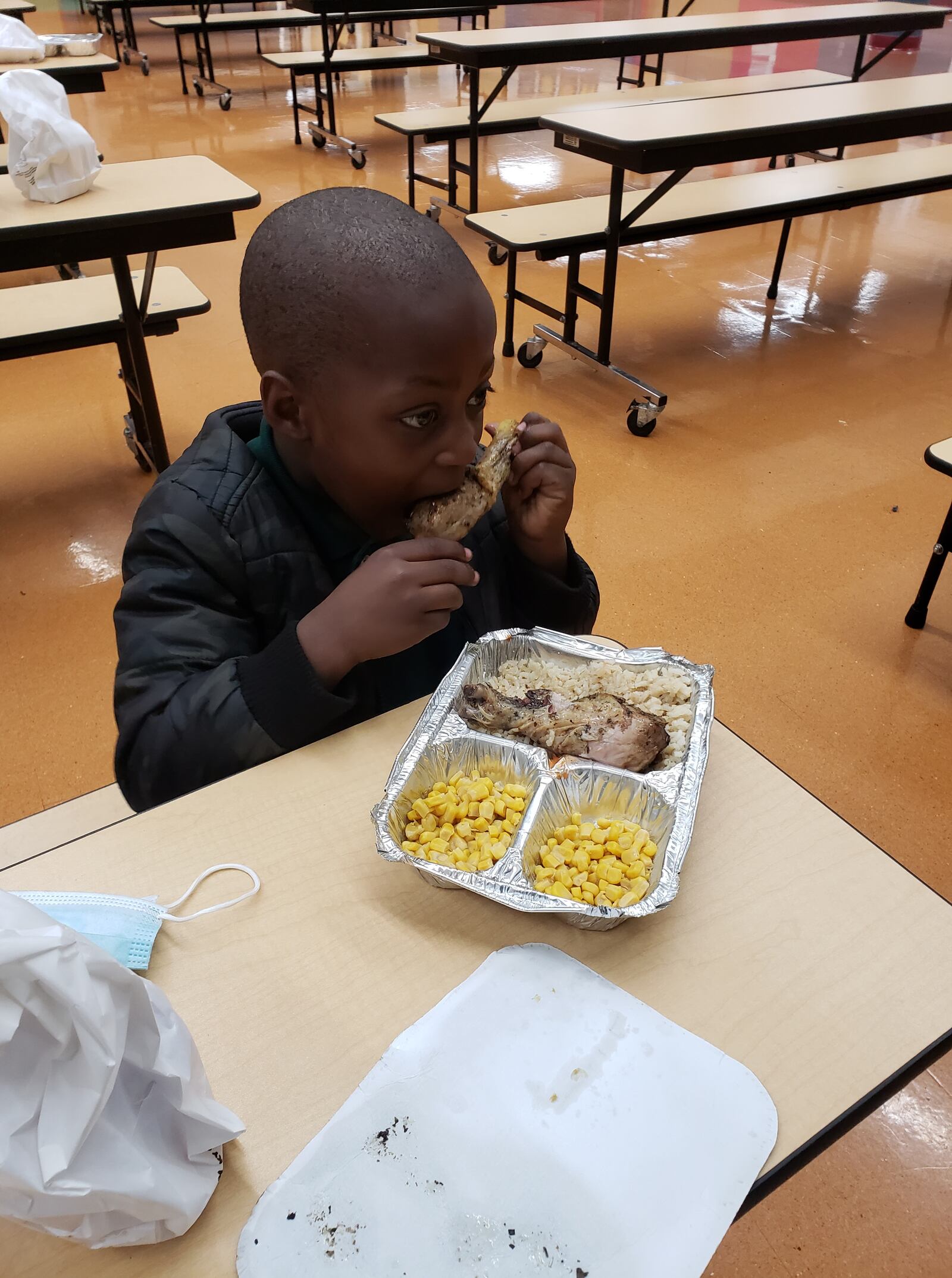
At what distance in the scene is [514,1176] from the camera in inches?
24.4

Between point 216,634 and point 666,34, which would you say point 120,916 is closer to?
point 216,634

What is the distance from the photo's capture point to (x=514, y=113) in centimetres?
480

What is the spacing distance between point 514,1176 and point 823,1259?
93 centimetres

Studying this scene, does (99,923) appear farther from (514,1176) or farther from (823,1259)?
(823,1259)

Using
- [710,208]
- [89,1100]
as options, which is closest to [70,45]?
[710,208]

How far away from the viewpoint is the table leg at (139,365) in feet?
8.64

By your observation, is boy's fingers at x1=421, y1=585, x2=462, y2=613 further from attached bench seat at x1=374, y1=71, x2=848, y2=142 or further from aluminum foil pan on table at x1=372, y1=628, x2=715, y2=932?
attached bench seat at x1=374, y1=71, x2=848, y2=142

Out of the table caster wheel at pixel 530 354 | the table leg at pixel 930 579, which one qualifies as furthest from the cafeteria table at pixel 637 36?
the table leg at pixel 930 579

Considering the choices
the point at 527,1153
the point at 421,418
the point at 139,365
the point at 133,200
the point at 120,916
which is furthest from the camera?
the point at 139,365

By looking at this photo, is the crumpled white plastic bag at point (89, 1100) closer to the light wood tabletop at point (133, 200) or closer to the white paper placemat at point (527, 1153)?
the white paper placemat at point (527, 1153)

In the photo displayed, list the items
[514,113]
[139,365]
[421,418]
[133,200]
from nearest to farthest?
[421,418] → [133,200] → [139,365] → [514,113]

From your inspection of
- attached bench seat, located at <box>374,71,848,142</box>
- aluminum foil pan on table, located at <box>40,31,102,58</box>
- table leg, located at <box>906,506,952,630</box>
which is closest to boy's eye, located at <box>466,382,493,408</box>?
table leg, located at <box>906,506,952,630</box>

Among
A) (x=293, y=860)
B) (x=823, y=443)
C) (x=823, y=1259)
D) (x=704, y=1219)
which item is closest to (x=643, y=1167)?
(x=704, y=1219)

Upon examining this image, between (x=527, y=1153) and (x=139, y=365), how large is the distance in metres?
2.70
